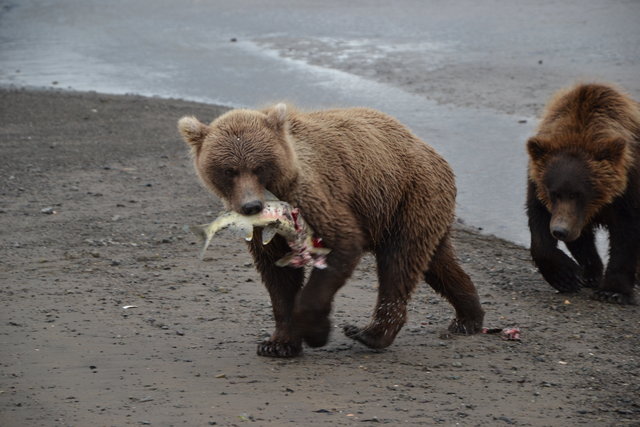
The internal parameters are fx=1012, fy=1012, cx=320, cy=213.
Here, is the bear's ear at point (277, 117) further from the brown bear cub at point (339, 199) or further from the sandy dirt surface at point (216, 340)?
the sandy dirt surface at point (216, 340)

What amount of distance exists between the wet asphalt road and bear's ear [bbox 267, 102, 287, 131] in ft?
11.3

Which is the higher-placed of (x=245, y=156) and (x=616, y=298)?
(x=245, y=156)

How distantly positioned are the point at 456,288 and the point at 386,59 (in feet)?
31.1

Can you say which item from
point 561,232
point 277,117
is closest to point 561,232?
point 561,232

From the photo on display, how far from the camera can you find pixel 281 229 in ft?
17.5

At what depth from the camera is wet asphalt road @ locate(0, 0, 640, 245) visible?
36.7 feet

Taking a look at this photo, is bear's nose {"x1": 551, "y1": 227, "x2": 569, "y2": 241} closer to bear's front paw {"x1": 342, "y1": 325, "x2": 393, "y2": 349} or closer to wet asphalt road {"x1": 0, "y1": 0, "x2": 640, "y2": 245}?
wet asphalt road {"x1": 0, "y1": 0, "x2": 640, "y2": 245}

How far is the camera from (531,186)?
24.6ft

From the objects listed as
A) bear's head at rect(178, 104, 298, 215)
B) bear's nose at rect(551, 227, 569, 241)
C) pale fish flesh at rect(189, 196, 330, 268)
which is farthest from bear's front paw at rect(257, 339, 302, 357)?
bear's nose at rect(551, 227, 569, 241)

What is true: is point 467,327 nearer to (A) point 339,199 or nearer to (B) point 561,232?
(B) point 561,232

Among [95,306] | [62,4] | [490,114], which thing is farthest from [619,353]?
[62,4]

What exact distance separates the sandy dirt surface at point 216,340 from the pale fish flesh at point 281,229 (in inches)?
23.9

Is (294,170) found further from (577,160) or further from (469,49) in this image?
(469,49)

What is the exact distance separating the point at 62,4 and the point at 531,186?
1904 cm
